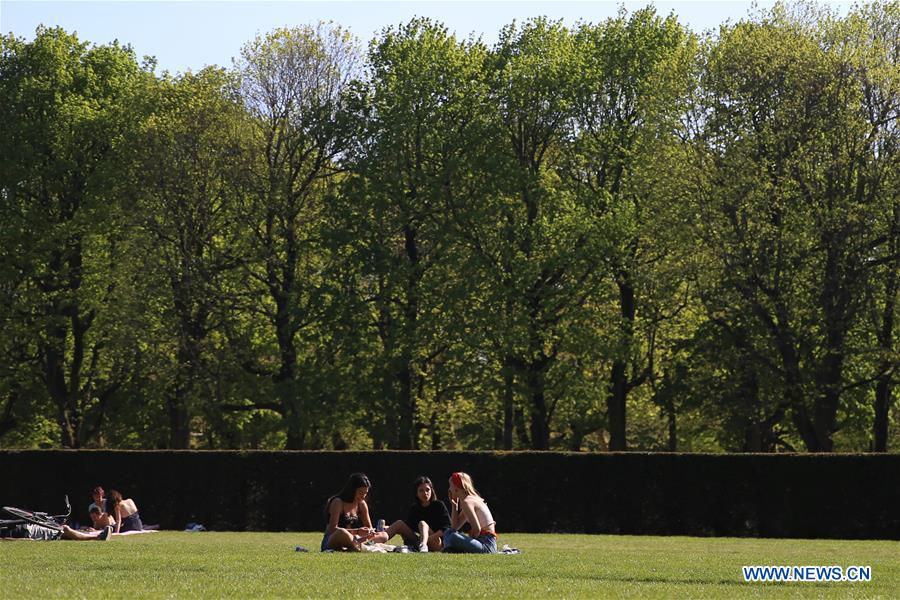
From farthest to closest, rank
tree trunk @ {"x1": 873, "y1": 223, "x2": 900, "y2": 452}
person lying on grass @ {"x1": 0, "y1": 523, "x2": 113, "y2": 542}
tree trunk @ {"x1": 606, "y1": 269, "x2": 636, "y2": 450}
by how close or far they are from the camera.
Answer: tree trunk @ {"x1": 606, "y1": 269, "x2": 636, "y2": 450}, tree trunk @ {"x1": 873, "y1": 223, "x2": 900, "y2": 452}, person lying on grass @ {"x1": 0, "y1": 523, "x2": 113, "y2": 542}

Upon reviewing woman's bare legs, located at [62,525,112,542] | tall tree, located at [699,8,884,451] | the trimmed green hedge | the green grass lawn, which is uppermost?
tall tree, located at [699,8,884,451]

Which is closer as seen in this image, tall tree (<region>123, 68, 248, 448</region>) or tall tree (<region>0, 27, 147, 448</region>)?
tall tree (<region>123, 68, 248, 448</region>)

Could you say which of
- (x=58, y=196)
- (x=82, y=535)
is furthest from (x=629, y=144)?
(x=82, y=535)

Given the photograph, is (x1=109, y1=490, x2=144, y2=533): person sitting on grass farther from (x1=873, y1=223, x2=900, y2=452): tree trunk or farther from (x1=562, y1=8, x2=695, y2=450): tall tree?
(x1=873, y1=223, x2=900, y2=452): tree trunk

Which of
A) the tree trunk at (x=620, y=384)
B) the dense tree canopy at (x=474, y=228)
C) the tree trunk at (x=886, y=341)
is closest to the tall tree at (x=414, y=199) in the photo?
the dense tree canopy at (x=474, y=228)

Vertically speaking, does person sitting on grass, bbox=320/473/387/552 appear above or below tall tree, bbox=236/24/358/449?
below

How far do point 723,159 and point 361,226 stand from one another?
1221 cm

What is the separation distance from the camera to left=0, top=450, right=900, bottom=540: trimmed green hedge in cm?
3222

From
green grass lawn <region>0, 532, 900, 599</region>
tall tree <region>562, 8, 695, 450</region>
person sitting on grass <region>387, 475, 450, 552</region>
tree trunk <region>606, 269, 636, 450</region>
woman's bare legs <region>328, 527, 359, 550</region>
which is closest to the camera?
green grass lawn <region>0, 532, 900, 599</region>

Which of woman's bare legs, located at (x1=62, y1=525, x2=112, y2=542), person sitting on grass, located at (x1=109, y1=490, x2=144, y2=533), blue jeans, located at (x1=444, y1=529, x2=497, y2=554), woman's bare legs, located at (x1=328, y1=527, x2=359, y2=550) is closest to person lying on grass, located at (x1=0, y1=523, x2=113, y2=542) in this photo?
woman's bare legs, located at (x1=62, y1=525, x2=112, y2=542)

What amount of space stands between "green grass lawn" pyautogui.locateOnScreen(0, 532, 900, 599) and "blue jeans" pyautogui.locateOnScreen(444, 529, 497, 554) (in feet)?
1.61

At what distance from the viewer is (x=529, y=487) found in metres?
34.2

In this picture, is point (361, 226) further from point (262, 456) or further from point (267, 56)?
point (262, 456)

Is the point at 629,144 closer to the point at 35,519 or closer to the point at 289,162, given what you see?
the point at 289,162
